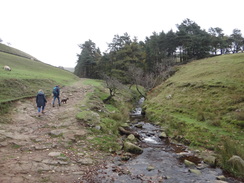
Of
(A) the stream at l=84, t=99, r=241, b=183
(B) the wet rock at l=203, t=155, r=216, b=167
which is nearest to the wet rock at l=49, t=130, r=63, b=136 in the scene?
(A) the stream at l=84, t=99, r=241, b=183

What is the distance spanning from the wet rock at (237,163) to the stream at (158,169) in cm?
73

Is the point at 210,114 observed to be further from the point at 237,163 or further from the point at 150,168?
the point at 150,168

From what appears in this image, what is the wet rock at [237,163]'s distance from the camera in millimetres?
8258

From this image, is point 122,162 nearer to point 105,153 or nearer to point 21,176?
point 105,153

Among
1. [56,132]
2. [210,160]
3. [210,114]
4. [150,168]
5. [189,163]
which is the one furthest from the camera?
[210,114]

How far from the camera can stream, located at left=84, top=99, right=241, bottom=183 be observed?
7.58m

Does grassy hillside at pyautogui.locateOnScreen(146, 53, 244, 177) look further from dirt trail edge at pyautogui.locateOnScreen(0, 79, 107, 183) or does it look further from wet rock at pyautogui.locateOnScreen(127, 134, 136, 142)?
dirt trail edge at pyautogui.locateOnScreen(0, 79, 107, 183)

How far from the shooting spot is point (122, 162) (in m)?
9.19

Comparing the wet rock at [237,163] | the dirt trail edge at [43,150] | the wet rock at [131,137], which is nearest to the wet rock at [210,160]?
the wet rock at [237,163]

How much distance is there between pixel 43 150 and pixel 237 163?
11.1m

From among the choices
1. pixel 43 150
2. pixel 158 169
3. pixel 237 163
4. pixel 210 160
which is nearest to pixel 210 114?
pixel 210 160

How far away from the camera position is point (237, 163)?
845 cm

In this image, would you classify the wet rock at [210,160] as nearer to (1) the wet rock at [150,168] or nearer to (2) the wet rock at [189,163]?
(2) the wet rock at [189,163]

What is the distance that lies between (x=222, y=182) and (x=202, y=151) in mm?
3995
